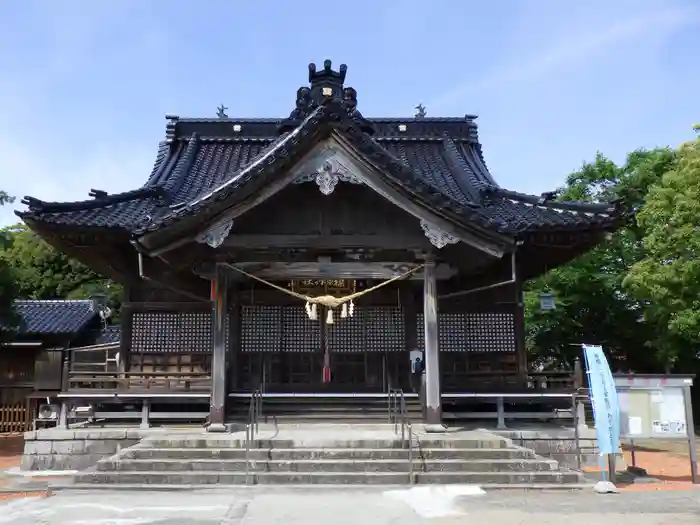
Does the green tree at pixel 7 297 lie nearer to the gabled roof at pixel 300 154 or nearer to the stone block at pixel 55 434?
the gabled roof at pixel 300 154

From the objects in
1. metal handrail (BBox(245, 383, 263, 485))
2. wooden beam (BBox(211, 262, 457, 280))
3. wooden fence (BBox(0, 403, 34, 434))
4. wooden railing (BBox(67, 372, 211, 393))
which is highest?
wooden beam (BBox(211, 262, 457, 280))

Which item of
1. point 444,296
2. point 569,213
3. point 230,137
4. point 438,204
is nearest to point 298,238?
point 438,204

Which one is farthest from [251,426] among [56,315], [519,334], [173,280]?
[56,315]

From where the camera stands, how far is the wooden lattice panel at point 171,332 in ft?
49.1

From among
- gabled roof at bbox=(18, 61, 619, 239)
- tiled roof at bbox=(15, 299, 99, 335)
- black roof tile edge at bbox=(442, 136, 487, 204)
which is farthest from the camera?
tiled roof at bbox=(15, 299, 99, 335)

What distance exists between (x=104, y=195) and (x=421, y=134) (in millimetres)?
10524

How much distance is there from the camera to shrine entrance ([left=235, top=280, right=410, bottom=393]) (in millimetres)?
15078

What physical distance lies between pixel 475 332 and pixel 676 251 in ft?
32.9

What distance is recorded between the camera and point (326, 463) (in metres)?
9.87

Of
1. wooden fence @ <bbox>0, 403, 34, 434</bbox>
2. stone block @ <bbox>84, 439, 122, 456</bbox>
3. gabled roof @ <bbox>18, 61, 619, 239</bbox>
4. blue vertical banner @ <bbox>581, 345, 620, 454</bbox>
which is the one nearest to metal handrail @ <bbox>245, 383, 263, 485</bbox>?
stone block @ <bbox>84, 439, 122, 456</bbox>

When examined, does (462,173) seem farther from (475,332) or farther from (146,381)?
(146,381)

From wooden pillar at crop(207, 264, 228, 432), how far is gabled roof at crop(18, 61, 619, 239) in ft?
5.69

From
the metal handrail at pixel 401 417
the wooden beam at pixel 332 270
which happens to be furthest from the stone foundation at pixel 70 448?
the metal handrail at pixel 401 417

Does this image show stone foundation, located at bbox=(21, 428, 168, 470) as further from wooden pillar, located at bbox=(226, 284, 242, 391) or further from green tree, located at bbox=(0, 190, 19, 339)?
green tree, located at bbox=(0, 190, 19, 339)
